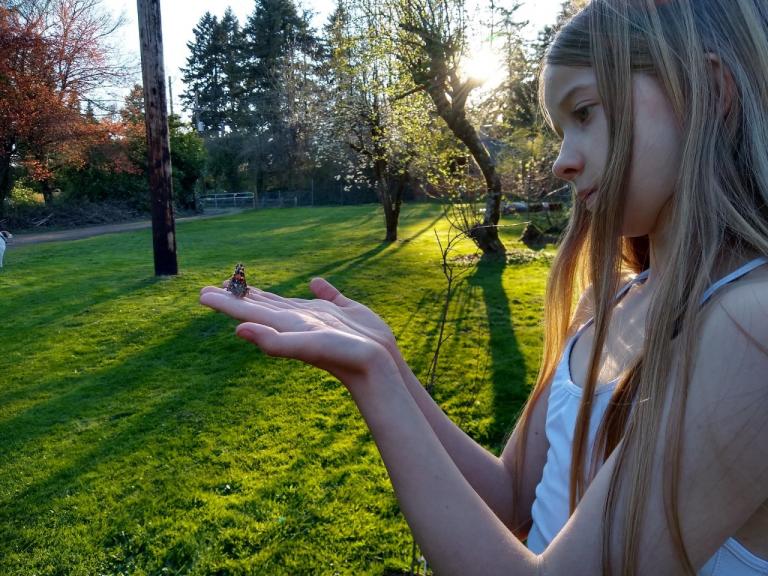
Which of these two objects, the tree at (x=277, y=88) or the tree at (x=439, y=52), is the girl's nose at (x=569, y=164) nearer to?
the tree at (x=439, y=52)

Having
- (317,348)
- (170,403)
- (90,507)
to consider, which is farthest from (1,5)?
(317,348)

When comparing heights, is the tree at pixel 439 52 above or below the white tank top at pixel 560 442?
above

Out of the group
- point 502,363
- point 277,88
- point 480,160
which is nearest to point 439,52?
point 480,160

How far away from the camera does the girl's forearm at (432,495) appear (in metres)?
0.78

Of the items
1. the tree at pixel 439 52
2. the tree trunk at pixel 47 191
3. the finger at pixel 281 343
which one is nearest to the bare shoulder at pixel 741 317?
the finger at pixel 281 343

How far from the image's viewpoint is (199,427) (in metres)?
4.26

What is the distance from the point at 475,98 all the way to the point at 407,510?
1083 cm

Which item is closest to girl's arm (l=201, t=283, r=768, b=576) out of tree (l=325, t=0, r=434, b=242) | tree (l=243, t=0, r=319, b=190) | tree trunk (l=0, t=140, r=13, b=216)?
tree (l=325, t=0, r=434, b=242)

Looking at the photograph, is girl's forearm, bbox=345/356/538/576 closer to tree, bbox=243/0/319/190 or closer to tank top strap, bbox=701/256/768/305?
tank top strap, bbox=701/256/768/305

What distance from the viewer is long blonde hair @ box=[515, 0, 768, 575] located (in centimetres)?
72

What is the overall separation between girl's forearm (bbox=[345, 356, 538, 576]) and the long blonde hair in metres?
0.15

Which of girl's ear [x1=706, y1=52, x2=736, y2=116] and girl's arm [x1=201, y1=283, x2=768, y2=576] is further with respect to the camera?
girl's ear [x1=706, y1=52, x2=736, y2=116]

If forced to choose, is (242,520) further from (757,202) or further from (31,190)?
(31,190)

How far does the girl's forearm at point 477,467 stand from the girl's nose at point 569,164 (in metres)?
0.52
